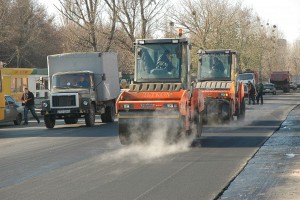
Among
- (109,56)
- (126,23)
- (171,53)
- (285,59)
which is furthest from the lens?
(285,59)

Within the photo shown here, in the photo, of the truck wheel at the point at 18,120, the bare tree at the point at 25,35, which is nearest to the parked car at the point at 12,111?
the truck wheel at the point at 18,120

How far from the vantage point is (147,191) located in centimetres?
932

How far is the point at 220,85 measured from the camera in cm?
2364

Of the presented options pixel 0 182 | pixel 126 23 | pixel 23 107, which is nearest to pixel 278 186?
pixel 0 182

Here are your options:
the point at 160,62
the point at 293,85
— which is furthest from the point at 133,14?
the point at 293,85

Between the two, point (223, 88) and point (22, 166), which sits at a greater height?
point (223, 88)

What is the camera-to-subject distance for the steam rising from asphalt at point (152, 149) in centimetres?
1352

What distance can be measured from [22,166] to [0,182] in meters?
2.00

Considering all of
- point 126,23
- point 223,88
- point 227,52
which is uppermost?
point 126,23

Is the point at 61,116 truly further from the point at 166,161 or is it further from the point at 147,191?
the point at 147,191

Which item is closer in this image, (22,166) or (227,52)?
(22,166)

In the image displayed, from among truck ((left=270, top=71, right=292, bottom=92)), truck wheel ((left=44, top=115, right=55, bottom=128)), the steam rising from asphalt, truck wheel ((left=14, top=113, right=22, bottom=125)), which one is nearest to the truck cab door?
truck wheel ((left=14, top=113, right=22, bottom=125))

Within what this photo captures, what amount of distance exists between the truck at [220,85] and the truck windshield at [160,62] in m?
6.02

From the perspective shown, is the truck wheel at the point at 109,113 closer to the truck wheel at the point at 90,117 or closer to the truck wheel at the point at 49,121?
the truck wheel at the point at 90,117
